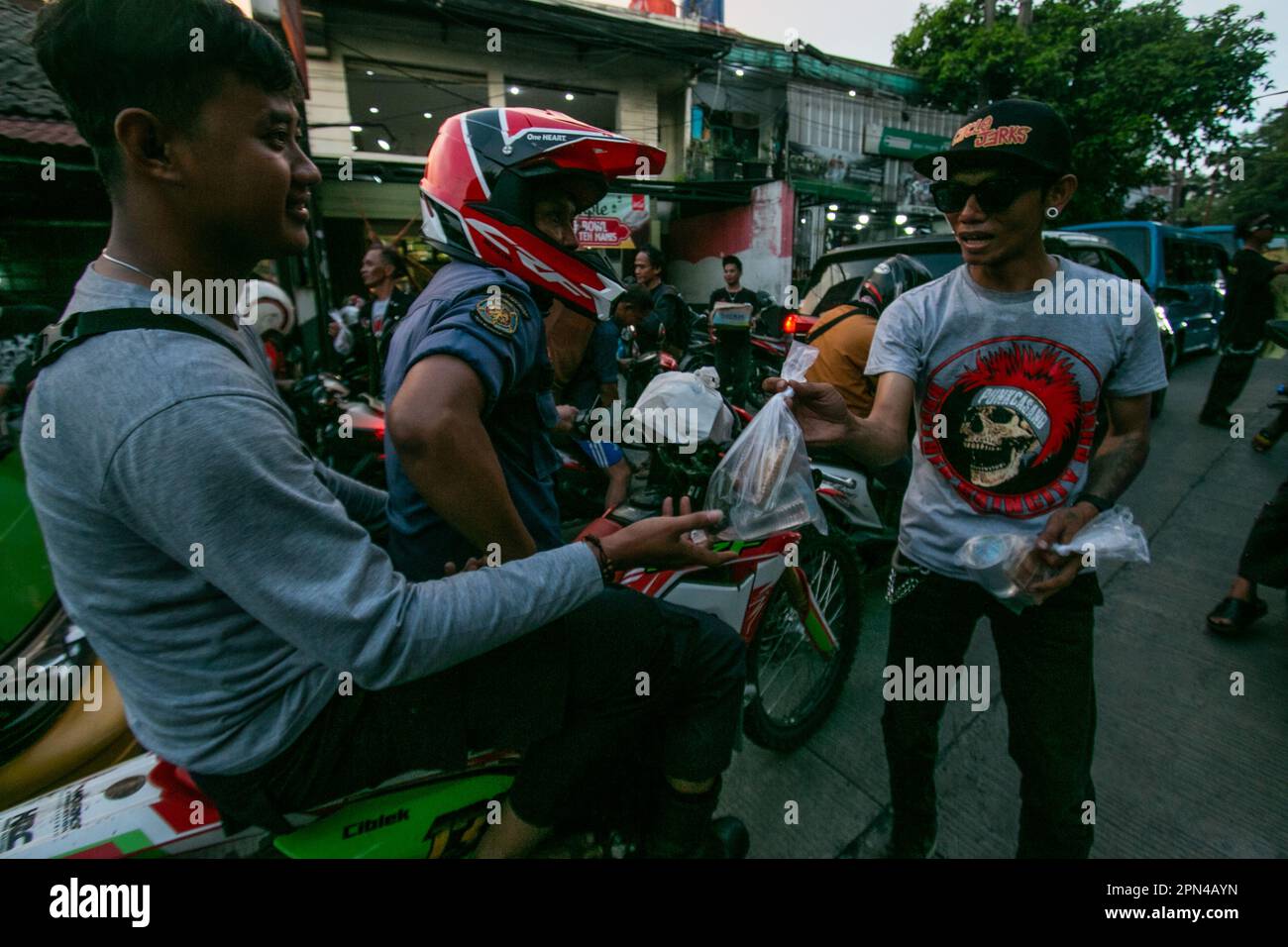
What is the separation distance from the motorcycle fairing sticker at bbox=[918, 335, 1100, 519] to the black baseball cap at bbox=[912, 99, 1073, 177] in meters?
0.44

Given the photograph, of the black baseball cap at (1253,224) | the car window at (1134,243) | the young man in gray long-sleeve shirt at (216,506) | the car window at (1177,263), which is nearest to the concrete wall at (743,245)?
the car window at (1134,243)

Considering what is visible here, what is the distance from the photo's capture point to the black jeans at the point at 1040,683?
162cm

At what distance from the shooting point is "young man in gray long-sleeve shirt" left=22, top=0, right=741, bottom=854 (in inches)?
32.1

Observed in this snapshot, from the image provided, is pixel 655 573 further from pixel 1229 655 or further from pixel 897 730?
pixel 1229 655

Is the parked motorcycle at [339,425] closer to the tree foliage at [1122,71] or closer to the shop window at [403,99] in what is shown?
the shop window at [403,99]

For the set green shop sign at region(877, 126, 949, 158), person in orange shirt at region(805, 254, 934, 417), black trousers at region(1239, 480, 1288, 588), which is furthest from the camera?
green shop sign at region(877, 126, 949, 158)

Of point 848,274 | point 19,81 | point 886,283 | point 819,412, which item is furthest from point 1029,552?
point 19,81

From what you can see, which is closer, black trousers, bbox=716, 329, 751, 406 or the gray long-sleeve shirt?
the gray long-sleeve shirt

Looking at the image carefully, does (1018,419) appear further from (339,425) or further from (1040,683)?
(339,425)

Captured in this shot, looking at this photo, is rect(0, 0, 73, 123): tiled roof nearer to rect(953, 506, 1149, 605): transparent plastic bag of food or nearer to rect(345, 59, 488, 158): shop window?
rect(953, 506, 1149, 605): transparent plastic bag of food

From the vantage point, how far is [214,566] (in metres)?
0.85

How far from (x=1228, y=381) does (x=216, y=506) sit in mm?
8283

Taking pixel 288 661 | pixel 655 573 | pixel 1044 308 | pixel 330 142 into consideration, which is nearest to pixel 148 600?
pixel 288 661

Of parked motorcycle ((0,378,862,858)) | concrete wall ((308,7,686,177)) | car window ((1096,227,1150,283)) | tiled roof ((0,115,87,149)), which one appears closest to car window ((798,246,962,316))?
parked motorcycle ((0,378,862,858))
